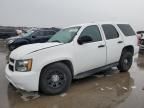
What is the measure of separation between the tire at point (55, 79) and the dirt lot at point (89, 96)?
0.17 m

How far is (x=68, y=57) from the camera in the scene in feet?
19.2

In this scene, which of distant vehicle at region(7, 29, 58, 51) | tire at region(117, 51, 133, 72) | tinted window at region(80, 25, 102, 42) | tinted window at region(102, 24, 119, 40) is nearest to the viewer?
tinted window at region(80, 25, 102, 42)

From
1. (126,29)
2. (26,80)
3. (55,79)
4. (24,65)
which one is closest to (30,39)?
(126,29)

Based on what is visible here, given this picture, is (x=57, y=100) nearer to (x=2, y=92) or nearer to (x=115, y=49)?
(x=2, y=92)

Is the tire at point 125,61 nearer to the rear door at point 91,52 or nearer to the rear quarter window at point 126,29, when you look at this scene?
the rear quarter window at point 126,29

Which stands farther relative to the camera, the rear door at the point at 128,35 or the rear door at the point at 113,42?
the rear door at the point at 128,35

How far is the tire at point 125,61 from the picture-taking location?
25.9 ft

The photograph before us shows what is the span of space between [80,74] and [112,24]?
96.3 inches

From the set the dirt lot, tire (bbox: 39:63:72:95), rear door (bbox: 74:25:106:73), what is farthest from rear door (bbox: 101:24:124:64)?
tire (bbox: 39:63:72:95)

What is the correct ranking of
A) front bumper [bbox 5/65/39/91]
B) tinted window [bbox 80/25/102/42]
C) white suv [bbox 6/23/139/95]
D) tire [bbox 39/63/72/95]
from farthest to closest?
tinted window [bbox 80/25/102/42] → tire [bbox 39/63/72/95] → white suv [bbox 6/23/139/95] → front bumper [bbox 5/65/39/91]

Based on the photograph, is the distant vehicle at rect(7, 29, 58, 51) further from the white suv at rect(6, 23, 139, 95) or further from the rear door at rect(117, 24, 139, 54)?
the white suv at rect(6, 23, 139, 95)

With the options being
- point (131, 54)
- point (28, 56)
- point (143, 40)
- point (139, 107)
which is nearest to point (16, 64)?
point (28, 56)

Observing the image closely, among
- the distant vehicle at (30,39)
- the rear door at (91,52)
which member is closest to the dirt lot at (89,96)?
the rear door at (91,52)

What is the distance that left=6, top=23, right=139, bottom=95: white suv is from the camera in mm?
5277
